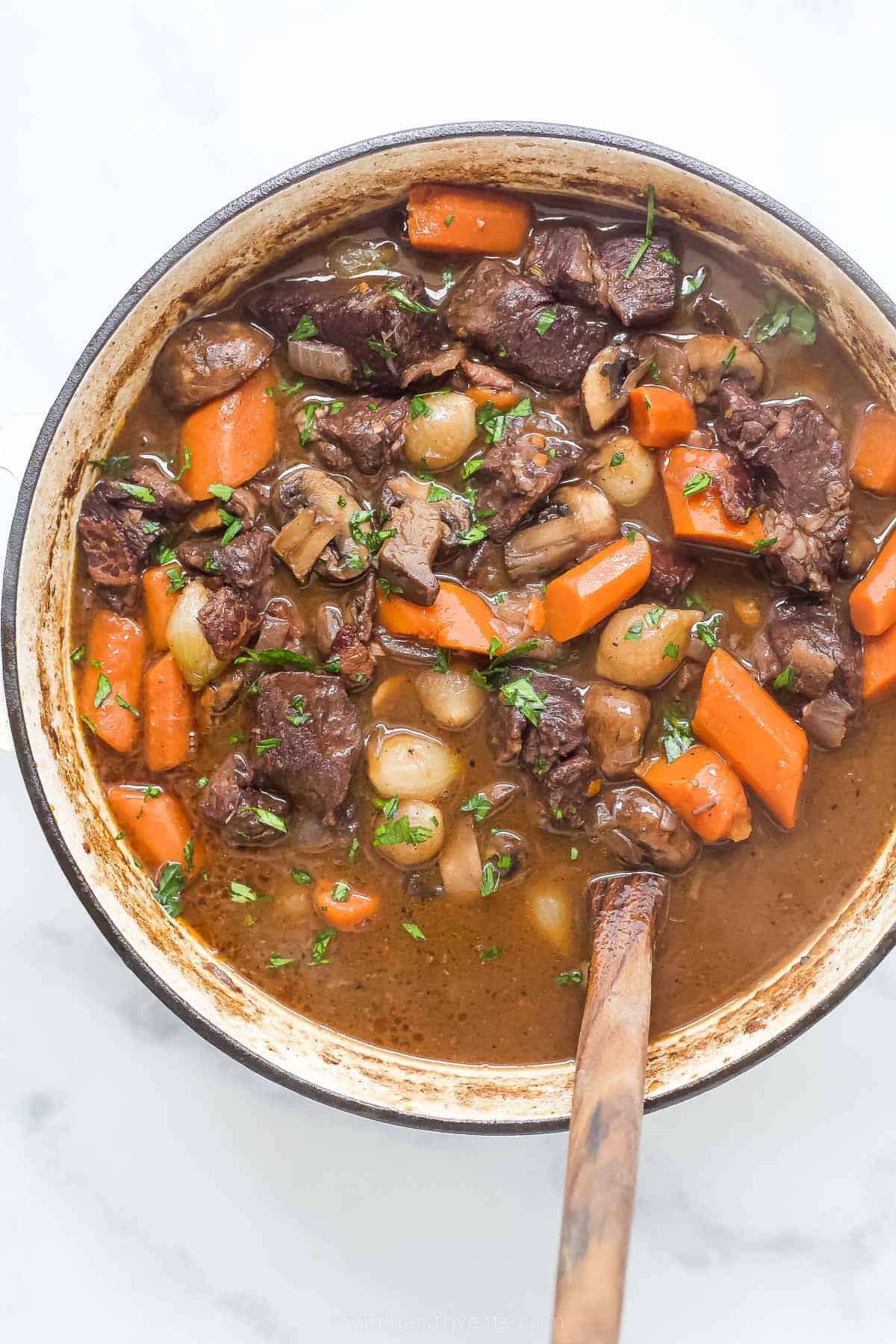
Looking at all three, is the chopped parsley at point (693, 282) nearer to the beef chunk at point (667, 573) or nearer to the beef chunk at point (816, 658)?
the beef chunk at point (667, 573)

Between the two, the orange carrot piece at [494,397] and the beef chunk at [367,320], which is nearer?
the beef chunk at [367,320]

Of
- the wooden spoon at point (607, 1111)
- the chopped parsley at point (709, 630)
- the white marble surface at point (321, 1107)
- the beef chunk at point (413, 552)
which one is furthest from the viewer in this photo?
the white marble surface at point (321, 1107)

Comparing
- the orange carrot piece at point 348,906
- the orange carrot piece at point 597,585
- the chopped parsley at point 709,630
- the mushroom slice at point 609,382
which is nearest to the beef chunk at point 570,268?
the mushroom slice at point 609,382

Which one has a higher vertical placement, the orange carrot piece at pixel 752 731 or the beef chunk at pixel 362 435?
the beef chunk at pixel 362 435

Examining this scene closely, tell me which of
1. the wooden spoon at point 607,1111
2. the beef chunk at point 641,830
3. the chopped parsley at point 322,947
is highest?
the beef chunk at point 641,830

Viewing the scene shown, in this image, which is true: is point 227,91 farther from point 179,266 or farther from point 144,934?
point 144,934

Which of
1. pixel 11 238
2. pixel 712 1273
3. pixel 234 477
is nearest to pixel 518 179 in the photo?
pixel 234 477

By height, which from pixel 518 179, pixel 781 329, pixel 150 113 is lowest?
pixel 781 329
